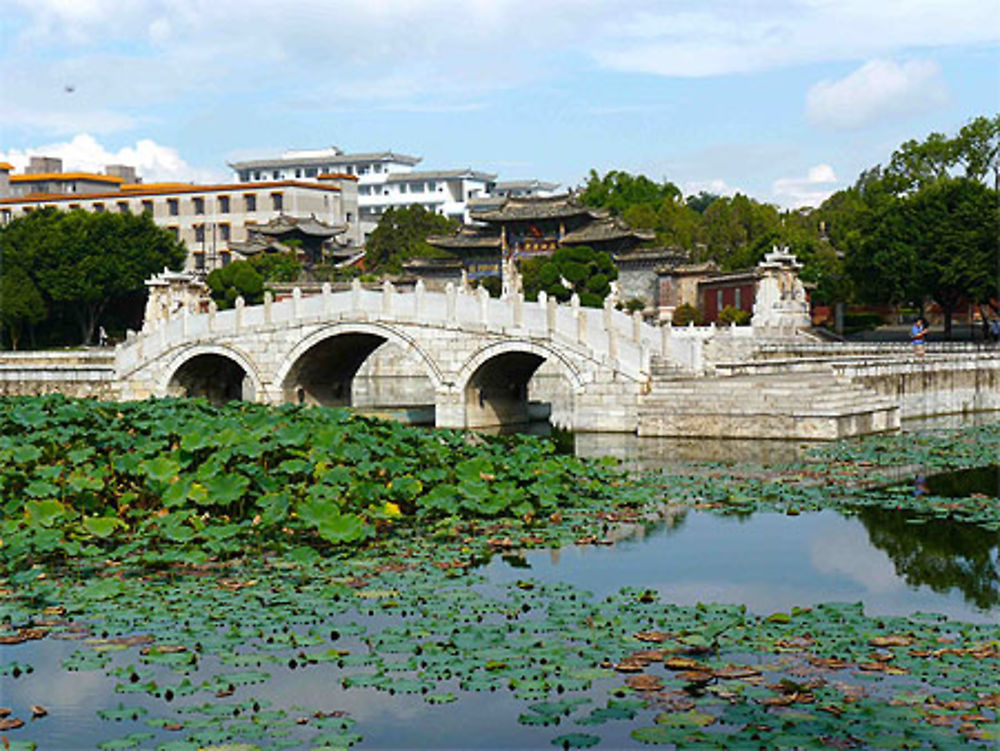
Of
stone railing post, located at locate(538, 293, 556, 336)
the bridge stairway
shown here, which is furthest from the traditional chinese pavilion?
the bridge stairway

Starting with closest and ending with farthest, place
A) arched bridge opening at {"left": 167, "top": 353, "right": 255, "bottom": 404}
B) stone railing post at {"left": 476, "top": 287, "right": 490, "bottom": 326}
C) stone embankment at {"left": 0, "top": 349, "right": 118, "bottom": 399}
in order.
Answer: stone railing post at {"left": 476, "top": 287, "right": 490, "bottom": 326}
arched bridge opening at {"left": 167, "top": 353, "right": 255, "bottom": 404}
stone embankment at {"left": 0, "top": 349, "right": 118, "bottom": 399}

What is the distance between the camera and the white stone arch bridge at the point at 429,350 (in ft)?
87.2

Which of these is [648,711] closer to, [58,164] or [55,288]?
[55,288]

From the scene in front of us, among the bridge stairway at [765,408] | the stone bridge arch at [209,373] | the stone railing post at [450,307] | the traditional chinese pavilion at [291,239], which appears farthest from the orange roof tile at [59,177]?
the bridge stairway at [765,408]

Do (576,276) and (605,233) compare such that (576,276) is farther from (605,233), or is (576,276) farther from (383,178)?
(383,178)

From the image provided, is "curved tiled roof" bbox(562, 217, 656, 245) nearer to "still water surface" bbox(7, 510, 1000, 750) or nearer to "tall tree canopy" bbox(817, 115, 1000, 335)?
"tall tree canopy" bbox(817, 115, 1000, 335)

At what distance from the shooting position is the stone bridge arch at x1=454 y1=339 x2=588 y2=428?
88.1 feet

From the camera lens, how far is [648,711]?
816 centimetres

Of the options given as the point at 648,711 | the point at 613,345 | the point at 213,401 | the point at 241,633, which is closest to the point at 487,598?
the point at 241,633

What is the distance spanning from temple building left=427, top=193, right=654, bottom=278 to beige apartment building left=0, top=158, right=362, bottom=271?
16250 mm

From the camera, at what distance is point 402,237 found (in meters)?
80.2

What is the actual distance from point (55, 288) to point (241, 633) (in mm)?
52762

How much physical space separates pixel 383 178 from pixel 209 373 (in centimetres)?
9118

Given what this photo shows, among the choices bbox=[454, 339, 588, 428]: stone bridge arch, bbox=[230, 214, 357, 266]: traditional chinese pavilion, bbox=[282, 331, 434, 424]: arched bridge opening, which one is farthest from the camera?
bbox=[230, 214, 357, 266]: traditional chinese pavilion
